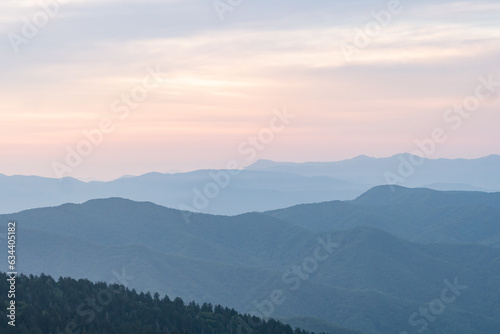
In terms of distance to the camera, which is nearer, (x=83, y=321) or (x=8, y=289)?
(x=83, y=321)

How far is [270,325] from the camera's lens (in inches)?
5094

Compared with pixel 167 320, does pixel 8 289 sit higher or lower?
higher

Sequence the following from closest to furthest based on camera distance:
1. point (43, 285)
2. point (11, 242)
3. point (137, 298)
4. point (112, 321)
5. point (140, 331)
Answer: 1. point (11, 242)
2. point (140, 331)
3. point (112, 321)
4. point (43, 285)
5. point (137, 298)

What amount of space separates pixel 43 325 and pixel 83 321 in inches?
295

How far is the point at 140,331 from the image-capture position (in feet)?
319

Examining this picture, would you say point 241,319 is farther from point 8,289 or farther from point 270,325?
point 8,289

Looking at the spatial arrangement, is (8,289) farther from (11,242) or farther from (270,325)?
(270,325)

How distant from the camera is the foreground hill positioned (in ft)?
311

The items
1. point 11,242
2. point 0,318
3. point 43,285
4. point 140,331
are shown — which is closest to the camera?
point 11,242

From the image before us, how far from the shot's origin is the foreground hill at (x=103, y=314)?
9469 centimetres

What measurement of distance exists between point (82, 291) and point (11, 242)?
147 ft

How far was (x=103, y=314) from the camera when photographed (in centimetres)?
10919

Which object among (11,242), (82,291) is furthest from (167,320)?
(11,242)

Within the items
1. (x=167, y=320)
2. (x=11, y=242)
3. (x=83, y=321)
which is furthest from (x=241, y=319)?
(x=11, y=242)
